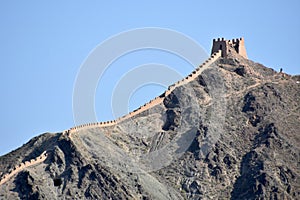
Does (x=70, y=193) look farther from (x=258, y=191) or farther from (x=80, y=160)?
(x=258, y=191)

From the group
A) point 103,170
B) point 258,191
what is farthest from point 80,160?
point 258,191

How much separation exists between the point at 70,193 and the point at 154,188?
1140 cm

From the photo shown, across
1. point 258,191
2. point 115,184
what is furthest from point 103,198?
point 258,191

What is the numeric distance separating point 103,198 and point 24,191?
31.5ft

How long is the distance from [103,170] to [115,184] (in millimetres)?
2828

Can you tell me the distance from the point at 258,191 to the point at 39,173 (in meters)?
27.0

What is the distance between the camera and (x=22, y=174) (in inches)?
7702

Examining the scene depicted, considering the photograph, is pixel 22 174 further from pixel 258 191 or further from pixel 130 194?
pixel 258 191

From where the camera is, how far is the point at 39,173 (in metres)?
197

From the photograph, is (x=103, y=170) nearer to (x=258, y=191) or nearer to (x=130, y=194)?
(x=130, y=194)

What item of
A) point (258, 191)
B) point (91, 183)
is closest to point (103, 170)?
point (91, 183)

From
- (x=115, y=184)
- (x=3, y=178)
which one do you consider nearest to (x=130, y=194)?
(x=115, y=184)

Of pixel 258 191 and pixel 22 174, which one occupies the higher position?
pixel 22 174

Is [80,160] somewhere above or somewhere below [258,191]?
above
